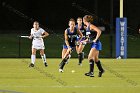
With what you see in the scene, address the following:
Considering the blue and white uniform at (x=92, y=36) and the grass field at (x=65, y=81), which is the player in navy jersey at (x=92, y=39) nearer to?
the blue and white uniform at (x=92, y=36)

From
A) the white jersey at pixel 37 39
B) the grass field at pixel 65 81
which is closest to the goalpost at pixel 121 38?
the grass field at pixel 65 81

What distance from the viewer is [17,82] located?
1769cm

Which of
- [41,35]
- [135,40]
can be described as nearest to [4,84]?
[41,35]

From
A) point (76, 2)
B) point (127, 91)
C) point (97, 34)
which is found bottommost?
point (127, 91)

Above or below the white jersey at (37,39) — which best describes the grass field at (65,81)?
below

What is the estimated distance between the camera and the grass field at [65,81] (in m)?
15.7

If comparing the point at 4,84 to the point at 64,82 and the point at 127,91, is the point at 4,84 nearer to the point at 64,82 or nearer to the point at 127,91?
the point at 64,82

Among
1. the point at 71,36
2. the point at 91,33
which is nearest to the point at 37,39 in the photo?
the point at 71,36

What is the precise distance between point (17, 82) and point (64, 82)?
1.40 metres

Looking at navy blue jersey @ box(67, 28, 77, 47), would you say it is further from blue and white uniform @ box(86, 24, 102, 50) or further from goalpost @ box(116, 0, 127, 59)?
goalpost @ box(116, 0, 127, 59)

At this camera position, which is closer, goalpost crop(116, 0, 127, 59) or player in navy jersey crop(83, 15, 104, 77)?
player in navy jersey crop(83, 15, 104, 77)

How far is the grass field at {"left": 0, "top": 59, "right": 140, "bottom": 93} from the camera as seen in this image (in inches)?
619

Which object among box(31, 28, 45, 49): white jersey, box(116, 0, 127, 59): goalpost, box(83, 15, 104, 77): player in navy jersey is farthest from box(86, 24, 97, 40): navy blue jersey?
box(116, 0, 127, 59): goalpost

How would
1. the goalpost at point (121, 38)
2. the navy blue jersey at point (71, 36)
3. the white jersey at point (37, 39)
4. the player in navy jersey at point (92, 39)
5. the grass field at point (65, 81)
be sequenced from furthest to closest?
the goalpost at point (121, 38)
the white jersey at point (37, 39)
the navy blue jersey at point (71, 36)
the player in navy jersey at point (92, 39)
the grass field at point (65, 81)
